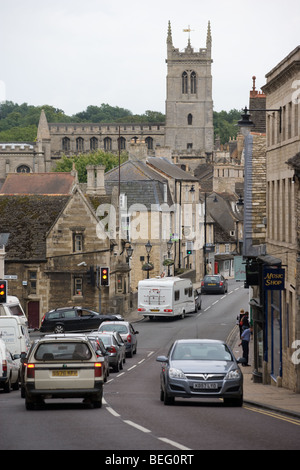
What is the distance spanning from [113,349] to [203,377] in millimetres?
14567

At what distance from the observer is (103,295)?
61.9m

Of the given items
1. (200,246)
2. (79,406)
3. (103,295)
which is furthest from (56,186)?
(79,406)

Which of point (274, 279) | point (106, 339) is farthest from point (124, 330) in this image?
point (274, 279)

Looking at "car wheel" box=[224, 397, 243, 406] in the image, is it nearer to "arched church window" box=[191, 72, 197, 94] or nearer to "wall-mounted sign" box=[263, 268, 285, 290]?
"wall-mounted sign" box=[263, 268, 285, 290]

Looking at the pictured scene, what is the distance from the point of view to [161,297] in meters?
59.5

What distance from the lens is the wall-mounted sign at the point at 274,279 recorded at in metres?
26.8

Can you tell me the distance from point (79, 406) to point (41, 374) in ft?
5.69

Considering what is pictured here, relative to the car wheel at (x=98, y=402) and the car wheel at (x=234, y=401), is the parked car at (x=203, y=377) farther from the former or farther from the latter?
the car wheel at (x=98, y=402)

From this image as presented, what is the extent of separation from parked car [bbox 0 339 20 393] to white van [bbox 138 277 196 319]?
2859 centimetres

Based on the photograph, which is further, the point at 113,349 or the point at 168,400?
the point at 113,349

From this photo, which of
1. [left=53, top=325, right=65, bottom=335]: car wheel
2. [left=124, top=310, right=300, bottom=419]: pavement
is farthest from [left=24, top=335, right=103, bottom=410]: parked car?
[left=53, top=325, right=65, bottom=335]: car wheel

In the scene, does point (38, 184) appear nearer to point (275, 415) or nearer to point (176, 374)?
point (176, 374)

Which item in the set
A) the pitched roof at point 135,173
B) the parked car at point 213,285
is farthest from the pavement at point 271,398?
the pitched roof at point 135,173
